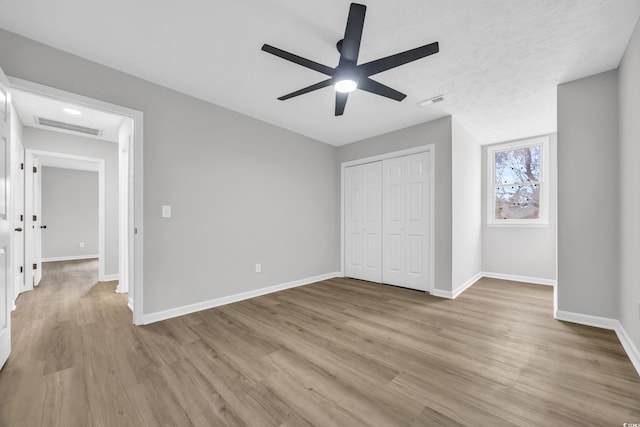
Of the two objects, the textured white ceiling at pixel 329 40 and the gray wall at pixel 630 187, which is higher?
the textured white ceiling at pixel 329 40

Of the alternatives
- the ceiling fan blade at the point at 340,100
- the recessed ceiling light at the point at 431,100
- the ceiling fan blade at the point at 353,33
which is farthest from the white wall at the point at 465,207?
the ceiling fan blade at the point at 353,33

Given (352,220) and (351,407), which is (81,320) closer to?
(351,407)

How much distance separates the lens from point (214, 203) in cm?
330

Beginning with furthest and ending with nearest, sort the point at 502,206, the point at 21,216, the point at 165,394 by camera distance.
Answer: the point at 502,206
the point at 21,216
the point at 165,394

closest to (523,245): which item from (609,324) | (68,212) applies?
(609,324)

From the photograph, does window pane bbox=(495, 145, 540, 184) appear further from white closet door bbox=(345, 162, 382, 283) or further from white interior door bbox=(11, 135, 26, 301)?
white interior door bbox=(11, 135, 26, 301)

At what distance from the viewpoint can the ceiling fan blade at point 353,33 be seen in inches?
58.1

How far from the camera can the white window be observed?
4.49 metres

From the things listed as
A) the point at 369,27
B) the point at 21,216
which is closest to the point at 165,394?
the point at 369,27

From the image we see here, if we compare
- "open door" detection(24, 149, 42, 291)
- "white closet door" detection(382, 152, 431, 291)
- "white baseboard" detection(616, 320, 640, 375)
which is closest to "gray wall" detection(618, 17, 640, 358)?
"white baseboard" detection(616, 320, 640, 375)

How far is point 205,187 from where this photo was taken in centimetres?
321

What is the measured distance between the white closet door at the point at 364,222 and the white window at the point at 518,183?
7.53ft

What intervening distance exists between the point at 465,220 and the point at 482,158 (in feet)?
5.60

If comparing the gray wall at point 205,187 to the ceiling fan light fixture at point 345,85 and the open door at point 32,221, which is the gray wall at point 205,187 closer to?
the ceiling fan light fixture at point 345,85
